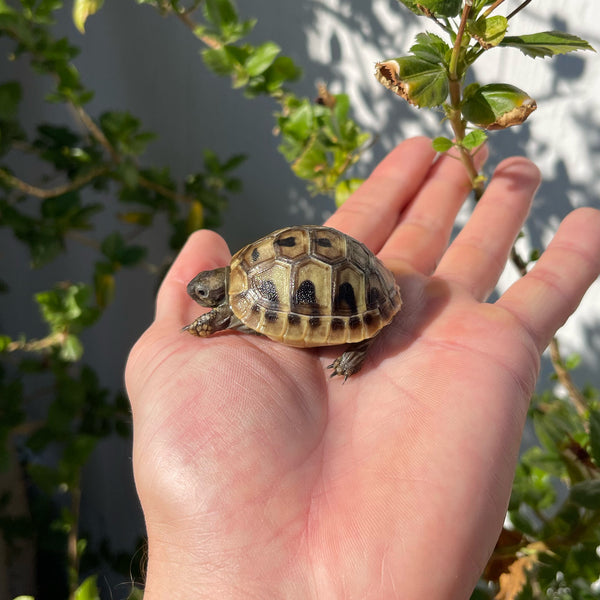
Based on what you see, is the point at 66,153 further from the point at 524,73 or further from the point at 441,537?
the point at 441,537

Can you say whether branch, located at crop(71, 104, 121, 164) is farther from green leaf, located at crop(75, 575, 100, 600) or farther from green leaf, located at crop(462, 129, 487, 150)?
green leaf, located at crop(75, 575, 100, 600)

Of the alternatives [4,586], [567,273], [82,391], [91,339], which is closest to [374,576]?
[567,273]

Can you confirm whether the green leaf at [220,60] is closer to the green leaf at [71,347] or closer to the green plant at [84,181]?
the green plant at [84,181]

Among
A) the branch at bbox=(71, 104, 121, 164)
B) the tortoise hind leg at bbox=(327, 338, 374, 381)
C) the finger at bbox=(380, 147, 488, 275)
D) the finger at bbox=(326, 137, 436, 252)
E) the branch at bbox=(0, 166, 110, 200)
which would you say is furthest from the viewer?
the branch at bbox=(0, 166, 110, 200)

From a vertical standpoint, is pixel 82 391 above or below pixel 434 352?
below

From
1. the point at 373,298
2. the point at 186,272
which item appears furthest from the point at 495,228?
the point at 186,272

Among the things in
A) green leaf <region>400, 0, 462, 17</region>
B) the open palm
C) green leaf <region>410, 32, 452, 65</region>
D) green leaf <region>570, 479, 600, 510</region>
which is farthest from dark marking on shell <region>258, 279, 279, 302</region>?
green leaf <region>570, 479, 600, 510</region>

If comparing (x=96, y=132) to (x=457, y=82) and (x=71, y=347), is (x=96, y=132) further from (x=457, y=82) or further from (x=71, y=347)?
(x=457, y=82)
